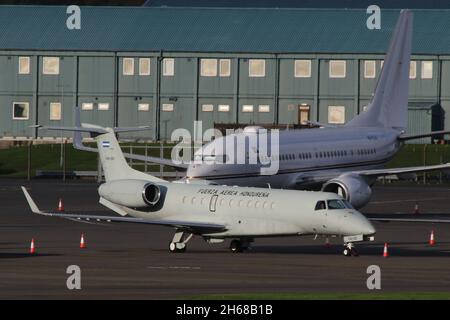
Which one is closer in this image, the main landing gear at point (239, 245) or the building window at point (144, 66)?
the main landing gear at point (239, 245)

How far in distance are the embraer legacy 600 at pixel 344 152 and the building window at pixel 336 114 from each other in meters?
41.8

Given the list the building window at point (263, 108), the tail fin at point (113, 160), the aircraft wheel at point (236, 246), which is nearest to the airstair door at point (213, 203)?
the aircraft wheel at point (236, 246)

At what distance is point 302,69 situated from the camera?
403ft

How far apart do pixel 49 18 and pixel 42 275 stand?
87.3m

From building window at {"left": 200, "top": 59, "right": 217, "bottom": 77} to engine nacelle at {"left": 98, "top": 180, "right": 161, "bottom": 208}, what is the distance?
7113cm

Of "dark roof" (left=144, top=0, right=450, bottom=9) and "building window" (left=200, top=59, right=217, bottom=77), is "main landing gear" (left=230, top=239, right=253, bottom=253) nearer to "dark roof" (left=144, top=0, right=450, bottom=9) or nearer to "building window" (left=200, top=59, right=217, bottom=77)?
"building window" (left=200, top=59, right=217, bottom=77)

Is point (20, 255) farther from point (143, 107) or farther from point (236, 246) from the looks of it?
point (143, 107)

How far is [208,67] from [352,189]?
56515mm

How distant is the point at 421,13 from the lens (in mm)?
122562

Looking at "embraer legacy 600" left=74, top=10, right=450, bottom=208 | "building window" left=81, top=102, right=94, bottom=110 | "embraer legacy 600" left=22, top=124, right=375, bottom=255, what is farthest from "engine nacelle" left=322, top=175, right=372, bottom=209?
"building window" left=81, top=102, right=94, bottom=110

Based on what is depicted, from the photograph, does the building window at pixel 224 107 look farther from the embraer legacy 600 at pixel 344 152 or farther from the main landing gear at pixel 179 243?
the main landing gear at pixel 179 243

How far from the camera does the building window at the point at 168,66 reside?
12431 centimetres

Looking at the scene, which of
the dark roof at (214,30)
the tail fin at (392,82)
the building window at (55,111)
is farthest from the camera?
the building window at (55,111)

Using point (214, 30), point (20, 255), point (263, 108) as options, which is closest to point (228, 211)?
point (20, 255)
